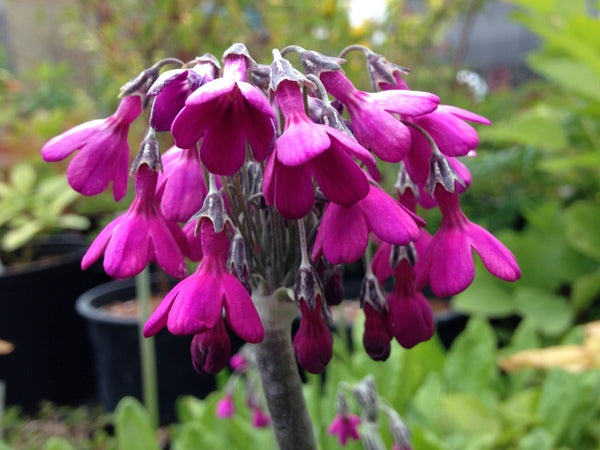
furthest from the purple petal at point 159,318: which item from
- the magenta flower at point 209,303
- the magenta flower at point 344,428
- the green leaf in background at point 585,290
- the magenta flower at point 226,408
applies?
the green leaf in background at point 585,290

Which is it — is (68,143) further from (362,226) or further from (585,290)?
(585,290)

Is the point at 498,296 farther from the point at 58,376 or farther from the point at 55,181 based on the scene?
the point at 55,181

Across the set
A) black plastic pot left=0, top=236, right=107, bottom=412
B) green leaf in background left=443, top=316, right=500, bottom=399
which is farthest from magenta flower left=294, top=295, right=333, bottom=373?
black plastic pot left=0, top=236, right=107, bottom=412

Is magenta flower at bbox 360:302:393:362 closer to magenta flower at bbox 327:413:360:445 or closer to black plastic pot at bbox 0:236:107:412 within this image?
magenta flower at bbox 327:413:360:445

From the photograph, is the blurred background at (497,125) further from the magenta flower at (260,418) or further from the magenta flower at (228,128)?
the magenta flower at (228,128)

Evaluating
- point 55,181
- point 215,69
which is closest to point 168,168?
point 215,69

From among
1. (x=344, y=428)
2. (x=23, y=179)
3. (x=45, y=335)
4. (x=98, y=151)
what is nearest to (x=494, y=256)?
(x=98, y=151)
